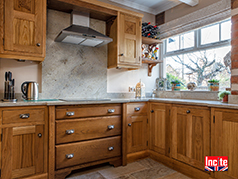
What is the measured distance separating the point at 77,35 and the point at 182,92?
194 cm

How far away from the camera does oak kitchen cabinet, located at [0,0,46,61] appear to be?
6.67 feet

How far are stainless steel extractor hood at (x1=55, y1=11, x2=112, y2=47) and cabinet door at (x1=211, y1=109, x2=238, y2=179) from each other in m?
1.68

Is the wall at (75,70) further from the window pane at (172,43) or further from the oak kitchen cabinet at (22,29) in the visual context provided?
the window pane at (172,43)

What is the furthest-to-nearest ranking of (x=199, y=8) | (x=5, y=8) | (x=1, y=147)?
(x=199, y=8), (x=5, y=8), (x=1, y=147)

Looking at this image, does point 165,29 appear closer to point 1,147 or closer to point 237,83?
point 237,83

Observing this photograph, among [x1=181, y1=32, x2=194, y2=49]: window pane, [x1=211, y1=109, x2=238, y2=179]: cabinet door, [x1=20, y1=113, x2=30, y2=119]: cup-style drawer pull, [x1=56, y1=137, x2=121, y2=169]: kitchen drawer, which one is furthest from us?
[x1=181, y1=32, x2=194, y2=49]: window pane

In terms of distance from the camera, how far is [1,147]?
185cm

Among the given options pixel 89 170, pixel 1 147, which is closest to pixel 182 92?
pixel 89 170

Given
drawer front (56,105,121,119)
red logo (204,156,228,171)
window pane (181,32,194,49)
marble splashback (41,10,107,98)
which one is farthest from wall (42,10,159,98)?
red logo (204,156,228,171)

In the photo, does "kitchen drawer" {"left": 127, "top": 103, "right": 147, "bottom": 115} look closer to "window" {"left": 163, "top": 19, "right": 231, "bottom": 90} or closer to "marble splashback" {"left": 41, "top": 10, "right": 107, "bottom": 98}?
"marble splashback" {"left": 41, "top": 10, "right": 107, "bottom": 98}

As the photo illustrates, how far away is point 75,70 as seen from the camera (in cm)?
279

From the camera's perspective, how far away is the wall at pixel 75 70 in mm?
2604

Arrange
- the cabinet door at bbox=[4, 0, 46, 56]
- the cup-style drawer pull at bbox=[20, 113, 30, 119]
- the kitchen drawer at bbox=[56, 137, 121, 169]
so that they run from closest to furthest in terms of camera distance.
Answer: the cup-style drawer pull at bbox=[20, 113, 30, 119] → the cabinet door at bbox=[4, 0, 46, 56] → the kitchen drawer at bbox=[56, 137, 121, 169]

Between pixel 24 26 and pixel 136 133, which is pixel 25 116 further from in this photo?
pixel 136 133
